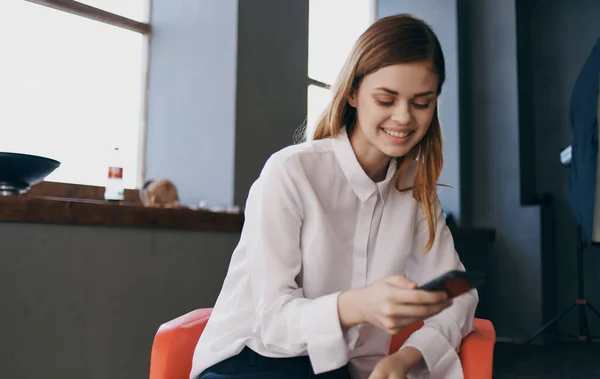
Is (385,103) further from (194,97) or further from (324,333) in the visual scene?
(194,97)

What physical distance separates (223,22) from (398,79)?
5.38 ft

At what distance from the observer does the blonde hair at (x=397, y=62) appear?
40.0 inches

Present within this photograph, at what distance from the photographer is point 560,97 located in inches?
161

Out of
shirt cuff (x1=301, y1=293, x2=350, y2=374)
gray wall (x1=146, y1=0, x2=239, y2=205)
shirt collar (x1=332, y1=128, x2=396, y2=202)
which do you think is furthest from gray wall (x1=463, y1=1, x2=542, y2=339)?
shirt cuff (x1=301, y1=293, x2=350, y2=374)

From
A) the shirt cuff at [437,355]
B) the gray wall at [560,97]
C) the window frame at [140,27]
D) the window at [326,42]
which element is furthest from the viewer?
the gray wall at [560,97]

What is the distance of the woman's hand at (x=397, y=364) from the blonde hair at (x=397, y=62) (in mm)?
239

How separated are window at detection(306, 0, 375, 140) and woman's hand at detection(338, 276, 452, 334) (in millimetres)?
2470

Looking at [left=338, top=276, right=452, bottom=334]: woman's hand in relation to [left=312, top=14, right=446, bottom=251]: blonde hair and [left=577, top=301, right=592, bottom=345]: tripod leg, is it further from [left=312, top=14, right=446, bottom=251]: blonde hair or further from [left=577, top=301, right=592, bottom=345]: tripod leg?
[left=577, top=301, right=592, bottom=345]: tripod leg

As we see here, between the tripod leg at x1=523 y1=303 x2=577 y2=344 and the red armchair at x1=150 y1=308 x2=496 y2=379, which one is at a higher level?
the red armchair at x1=150 y1=308 x2=496 y2=379

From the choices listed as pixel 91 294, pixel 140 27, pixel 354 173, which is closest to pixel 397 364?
pixel 354 173

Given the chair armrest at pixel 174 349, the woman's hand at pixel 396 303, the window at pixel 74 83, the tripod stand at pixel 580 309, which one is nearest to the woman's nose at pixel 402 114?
the woman's hand at pixel 396 303

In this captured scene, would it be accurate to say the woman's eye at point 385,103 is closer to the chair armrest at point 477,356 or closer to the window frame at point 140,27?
the chair armrest at point 477,356

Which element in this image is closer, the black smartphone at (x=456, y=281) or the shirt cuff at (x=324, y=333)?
the black smartphone at (x=456, y=281)

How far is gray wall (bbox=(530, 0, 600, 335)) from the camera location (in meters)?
3.91
